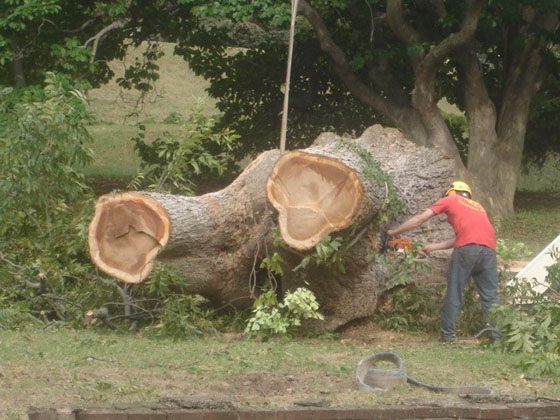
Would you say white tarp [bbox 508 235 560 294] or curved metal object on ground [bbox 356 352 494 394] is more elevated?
white tarp [bbox 508 235 560 294]

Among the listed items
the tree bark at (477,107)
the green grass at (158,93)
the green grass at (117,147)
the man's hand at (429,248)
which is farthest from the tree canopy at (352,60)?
the green grass at (158,93)

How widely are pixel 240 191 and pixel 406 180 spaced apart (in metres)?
1.73

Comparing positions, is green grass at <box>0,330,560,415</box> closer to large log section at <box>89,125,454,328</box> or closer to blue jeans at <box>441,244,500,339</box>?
blue jeans at <box>441,244,500,339</box>

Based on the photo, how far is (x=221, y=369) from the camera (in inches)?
329

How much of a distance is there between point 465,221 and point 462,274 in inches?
19.9

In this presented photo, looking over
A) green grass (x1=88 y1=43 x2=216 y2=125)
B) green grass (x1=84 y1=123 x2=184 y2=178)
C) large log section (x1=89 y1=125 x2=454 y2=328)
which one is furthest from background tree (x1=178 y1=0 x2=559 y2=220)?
green grass (x1=88 y1=43 x2=216 y2=125)

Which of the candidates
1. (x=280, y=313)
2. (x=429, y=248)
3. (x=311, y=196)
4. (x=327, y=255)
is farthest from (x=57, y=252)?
(x=429, y=248)

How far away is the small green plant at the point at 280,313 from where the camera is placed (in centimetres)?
1012

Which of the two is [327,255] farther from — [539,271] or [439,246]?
[539,271]

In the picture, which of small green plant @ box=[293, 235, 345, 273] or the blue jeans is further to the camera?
the blue jeans

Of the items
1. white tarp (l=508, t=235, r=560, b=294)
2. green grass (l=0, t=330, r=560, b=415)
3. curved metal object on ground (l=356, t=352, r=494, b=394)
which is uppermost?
white tarp (l=508, t=235, r=560, b=294)

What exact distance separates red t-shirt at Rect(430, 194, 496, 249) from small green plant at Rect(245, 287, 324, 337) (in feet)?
4.85

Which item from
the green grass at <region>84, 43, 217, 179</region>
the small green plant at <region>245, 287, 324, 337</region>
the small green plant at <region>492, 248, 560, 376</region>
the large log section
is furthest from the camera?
the green grass at <region>84, 43, 217, 179</region>

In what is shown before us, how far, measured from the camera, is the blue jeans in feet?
34.0
